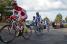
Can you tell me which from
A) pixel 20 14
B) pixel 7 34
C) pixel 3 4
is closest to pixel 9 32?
pixel 7 34

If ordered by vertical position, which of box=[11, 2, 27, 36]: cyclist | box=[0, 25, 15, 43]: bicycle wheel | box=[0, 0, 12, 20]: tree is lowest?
box=[0, 25, 15, 43]: bicycle wheel

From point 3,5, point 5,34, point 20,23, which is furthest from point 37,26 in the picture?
point 3,5

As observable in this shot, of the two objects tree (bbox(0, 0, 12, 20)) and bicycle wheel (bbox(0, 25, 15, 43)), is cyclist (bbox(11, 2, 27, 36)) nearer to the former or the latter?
bicycle wheel (bbox(0, 25, 15, 43))

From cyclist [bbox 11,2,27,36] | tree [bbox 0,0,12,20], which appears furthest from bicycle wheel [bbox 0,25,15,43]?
tree [bbox 0,0,12,20]

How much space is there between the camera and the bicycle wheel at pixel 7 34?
12.2 meters

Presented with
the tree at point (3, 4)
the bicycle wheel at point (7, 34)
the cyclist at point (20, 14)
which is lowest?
the bicycle wheel at point (7, 34)

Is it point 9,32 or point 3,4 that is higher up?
point 3,4

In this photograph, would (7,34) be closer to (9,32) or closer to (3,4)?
(9,32)

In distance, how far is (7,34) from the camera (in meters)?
12.5

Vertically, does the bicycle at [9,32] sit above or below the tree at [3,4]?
below

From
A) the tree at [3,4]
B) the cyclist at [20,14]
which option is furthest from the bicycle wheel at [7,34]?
the tree at [3,4]

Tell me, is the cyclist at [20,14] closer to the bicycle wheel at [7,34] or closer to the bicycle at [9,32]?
the bicycle at [9,32]

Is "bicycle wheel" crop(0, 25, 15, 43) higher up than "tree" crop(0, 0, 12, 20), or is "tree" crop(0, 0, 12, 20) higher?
"tree" crop(0, 0, 12, 20)

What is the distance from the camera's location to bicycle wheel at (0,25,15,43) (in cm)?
1220
